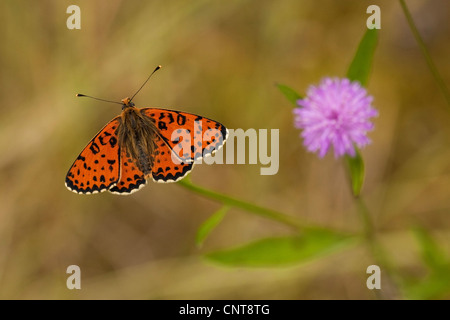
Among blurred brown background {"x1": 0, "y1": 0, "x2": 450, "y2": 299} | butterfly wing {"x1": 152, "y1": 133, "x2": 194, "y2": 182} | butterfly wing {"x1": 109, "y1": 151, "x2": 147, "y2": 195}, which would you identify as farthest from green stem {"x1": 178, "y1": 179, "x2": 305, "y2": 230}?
blurred brown background {"x1": 0, "y1": 0, "x2": 450, "y2": 299}

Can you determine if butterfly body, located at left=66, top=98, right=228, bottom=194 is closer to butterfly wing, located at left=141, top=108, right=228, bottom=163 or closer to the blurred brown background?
butterfly wing, located at left=141, top=108, right=228, bottom=163

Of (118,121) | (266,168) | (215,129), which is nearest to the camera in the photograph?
(215,129)

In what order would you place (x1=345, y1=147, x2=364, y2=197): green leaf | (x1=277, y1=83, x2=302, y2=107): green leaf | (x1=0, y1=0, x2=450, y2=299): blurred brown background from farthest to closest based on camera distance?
(x1=0, y1=0, x2=450, y2=299): blurred brown background, (x1=277, y1=83, x2=302, y2=107): green leaf, (x1=345, y1=147, x2=364, y2=197): green leaf

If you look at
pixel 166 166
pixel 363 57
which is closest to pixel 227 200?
pixel 166 166

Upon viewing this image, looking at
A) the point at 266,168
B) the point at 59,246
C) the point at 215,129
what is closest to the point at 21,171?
the point at 59,246

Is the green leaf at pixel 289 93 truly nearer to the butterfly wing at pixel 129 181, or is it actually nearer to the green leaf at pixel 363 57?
the green leaf at pixel 363 57

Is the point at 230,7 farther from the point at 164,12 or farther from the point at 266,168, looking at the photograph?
the point at 266,168

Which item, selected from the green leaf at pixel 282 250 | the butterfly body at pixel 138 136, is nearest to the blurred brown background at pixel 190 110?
the green leaf at pixel 282 250
